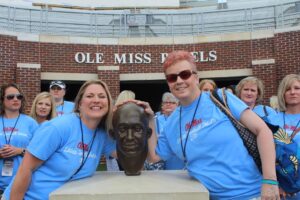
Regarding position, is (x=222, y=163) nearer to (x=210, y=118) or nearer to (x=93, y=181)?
(x=210, y=118)

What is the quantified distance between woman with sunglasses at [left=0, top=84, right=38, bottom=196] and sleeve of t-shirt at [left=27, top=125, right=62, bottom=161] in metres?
1.75

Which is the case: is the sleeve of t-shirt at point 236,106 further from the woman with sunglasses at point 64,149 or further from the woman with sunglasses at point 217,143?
the woman with sunglasses at point 64,149

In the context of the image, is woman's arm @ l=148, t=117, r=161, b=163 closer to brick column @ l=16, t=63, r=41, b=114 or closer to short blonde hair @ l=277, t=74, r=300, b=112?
short blonde hair @ l=277, t=74, r=300, b=112

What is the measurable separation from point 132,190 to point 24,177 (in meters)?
0.74

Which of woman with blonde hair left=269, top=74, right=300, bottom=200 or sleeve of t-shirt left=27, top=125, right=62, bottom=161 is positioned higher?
woman with blonde hair left=269, top=74, right=300, bottom=200

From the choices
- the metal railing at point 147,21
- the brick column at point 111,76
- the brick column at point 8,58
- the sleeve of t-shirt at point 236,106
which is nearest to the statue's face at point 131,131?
the sleeve of t-shirt at point 236,106

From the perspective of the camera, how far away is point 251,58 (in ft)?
43.7

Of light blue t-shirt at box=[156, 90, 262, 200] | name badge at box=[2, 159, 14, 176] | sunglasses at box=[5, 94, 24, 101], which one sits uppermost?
sunglasses at box=[5, 94, 24, 101]

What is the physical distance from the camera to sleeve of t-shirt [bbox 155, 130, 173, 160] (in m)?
3.09

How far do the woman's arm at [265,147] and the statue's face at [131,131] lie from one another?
810mm

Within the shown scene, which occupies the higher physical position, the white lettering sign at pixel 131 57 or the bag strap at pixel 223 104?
the white lettering sign at pixel 131 57

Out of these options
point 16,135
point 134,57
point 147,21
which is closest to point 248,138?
point 16,135

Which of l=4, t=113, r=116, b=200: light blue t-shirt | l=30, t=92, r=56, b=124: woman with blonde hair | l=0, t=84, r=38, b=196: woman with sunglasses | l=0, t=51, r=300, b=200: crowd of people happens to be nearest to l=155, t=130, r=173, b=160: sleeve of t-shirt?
l=0, t=51, r=300, b=200: crowd of people

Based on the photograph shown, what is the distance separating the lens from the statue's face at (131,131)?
3021 mm
